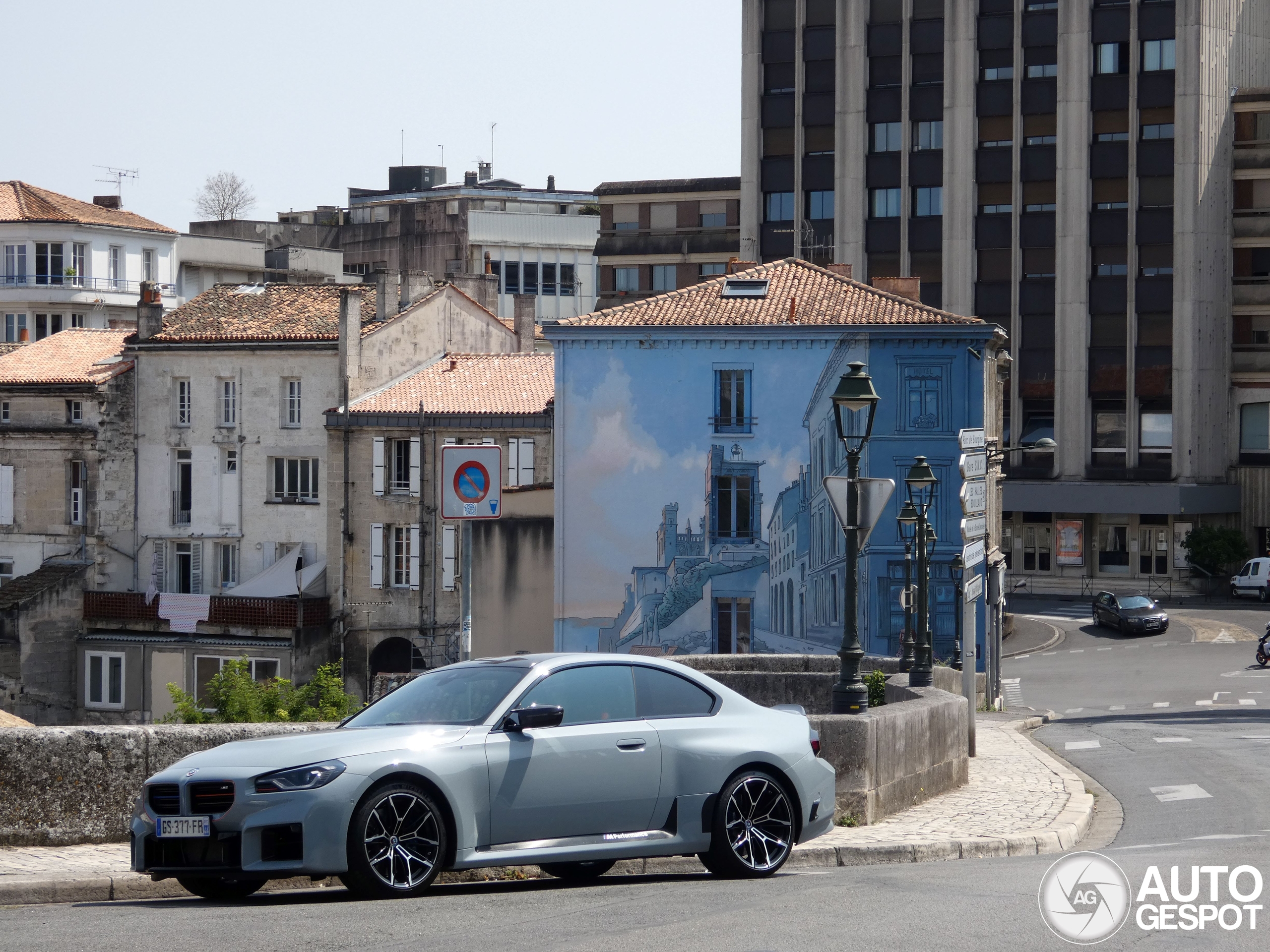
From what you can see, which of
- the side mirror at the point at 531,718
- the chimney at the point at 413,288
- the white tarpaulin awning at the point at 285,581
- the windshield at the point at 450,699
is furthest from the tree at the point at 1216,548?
the side mirror at the point at 531,718

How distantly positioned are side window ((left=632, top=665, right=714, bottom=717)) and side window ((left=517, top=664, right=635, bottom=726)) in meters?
0.06

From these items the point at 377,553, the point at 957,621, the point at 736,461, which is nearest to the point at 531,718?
the point at 736,461

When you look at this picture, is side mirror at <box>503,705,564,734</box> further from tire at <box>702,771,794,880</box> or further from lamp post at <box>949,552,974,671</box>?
lamp post at <box>949,552,974,671</box>

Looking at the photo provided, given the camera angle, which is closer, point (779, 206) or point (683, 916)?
point (683, 916)

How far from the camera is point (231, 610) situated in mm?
48875

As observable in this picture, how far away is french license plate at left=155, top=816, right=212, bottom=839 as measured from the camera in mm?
8812

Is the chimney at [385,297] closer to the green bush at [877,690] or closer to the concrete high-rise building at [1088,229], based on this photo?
the concrete high-rise building at [1088,229]

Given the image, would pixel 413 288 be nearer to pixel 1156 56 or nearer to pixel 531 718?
pixel 1156 56

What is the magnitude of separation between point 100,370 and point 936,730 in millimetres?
42731

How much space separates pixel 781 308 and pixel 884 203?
3367cm

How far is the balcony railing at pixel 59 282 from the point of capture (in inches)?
2837

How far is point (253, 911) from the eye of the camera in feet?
28.3

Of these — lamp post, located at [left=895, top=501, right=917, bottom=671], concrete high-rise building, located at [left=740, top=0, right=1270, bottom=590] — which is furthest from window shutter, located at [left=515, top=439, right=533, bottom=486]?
concrete high-rise building, located at [left=740, top=0, right=1270, bottom=590]

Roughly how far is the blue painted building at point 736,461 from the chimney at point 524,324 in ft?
56.4
